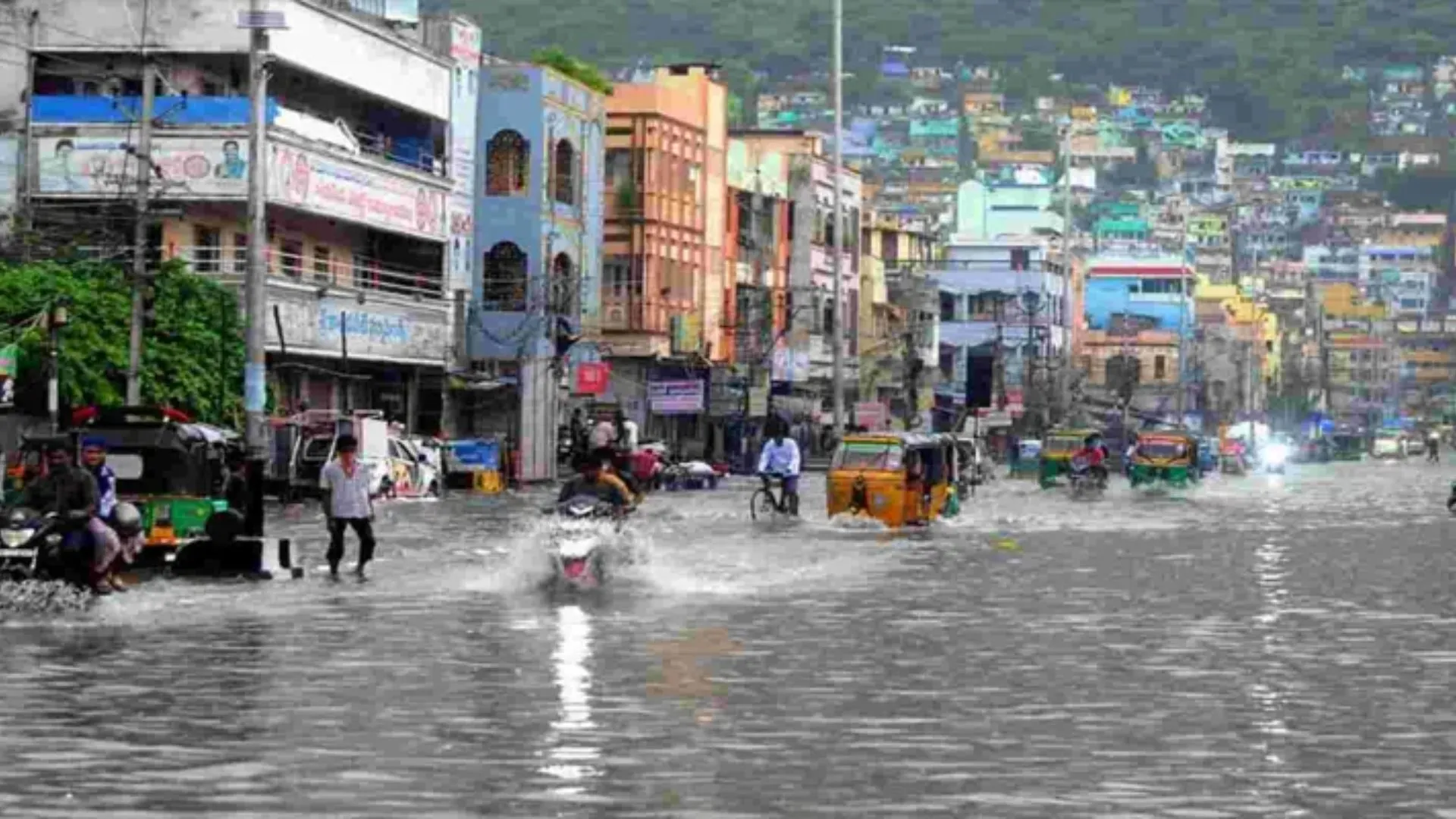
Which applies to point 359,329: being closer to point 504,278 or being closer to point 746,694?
point 504,278

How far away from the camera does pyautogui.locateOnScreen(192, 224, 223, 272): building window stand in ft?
247

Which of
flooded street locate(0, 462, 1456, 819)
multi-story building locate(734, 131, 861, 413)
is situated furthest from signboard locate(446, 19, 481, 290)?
flooded street locate(0, 462, 1456, 819)

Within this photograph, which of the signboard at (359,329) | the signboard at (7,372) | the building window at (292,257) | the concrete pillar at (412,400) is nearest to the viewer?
the signboard at (7,372)

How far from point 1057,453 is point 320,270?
19490 mm

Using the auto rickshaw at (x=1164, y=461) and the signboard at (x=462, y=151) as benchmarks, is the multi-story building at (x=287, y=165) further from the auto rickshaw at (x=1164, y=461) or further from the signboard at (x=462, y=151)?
the auto rickshaw at (x=1164, y=461)

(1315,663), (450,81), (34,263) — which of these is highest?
(450,81)

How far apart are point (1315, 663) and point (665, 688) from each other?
5267mm

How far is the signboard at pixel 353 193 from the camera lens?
76.0 m

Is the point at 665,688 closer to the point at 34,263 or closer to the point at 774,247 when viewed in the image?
the point at 34,263

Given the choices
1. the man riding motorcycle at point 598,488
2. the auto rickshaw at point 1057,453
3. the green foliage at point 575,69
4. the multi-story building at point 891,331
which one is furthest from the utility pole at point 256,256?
the multi-story building at point 891,331

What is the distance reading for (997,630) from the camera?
27.9 metres

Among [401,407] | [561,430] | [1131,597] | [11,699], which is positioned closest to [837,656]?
[11,699]

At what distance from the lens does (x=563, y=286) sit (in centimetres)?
9631

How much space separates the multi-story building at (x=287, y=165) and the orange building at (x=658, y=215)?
56.3 ft
